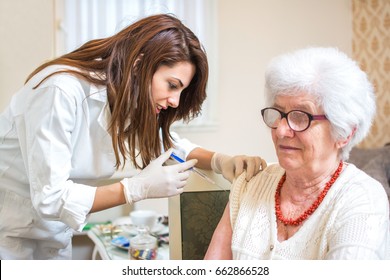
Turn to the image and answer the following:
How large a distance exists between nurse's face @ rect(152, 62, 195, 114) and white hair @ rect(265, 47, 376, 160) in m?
0.29

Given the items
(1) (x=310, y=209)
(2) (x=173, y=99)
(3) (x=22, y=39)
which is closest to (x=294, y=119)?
(1) (x=310, y=209)

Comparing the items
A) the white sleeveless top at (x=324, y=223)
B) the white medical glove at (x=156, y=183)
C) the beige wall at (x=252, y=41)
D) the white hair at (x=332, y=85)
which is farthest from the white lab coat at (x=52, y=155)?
the beige wall at (x=252, y=41)

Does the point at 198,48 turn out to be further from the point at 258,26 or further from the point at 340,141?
the point at 258,26

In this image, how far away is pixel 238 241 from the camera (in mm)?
982

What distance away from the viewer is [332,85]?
2.85 feet

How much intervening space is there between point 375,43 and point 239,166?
1146 millimetres

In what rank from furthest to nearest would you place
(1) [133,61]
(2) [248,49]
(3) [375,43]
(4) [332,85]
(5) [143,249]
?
(3) [375,43]
(2) [248,49]
(5) [143,249]
(1) [133,61]
(4) [332,85]

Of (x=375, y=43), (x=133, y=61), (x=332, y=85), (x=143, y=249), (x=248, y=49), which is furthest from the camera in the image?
(x=375, y=43)

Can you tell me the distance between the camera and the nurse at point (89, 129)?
0.97 m

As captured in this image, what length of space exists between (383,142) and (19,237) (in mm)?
1713

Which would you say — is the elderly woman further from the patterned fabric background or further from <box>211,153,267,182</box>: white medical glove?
the patterned fabric background

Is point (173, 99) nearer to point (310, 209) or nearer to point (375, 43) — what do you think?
point (310, 209)

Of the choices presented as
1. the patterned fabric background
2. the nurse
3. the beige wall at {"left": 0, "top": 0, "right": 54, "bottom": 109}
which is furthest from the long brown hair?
the patterned fabric background

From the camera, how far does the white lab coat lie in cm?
96
